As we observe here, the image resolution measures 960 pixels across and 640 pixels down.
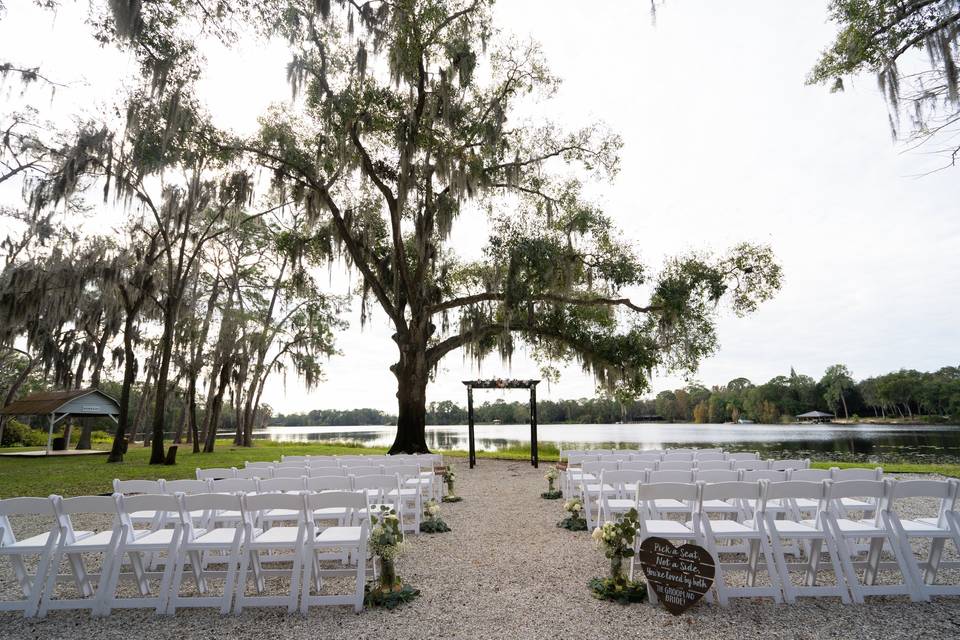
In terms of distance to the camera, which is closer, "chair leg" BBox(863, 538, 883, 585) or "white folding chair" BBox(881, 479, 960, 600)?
"white folding chair" BBox(881, 479, 960, 600)

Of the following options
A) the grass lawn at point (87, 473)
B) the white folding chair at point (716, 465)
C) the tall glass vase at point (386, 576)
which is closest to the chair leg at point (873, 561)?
the white folding chair at point (716, 465)

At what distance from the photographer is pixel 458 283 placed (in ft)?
57.2

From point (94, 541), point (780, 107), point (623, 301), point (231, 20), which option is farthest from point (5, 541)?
point (623, 301)

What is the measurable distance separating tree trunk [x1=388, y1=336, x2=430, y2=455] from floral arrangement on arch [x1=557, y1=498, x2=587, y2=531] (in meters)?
9.38

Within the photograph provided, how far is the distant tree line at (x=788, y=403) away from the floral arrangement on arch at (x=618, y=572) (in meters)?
44.3

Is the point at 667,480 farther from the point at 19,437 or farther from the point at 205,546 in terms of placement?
the point at 19,437

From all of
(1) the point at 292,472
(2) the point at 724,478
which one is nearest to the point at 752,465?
(2) the point at 724,478

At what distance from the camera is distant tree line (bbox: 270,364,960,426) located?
53.4 metres

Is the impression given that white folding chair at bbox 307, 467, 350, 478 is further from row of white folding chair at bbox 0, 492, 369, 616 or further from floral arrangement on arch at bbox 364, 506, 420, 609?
floral arrangement on arch at bbox 364, 506, 420, 609

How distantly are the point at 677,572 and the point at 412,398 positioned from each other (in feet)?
40.3

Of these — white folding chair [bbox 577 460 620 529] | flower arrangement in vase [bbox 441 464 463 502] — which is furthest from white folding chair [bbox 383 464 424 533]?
white folding chair [bbox 577 460 620 529]

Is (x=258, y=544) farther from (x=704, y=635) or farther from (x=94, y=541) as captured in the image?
(x=704, y=635)

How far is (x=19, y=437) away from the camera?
28.4 meters

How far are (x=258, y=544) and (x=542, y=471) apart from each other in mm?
9654
